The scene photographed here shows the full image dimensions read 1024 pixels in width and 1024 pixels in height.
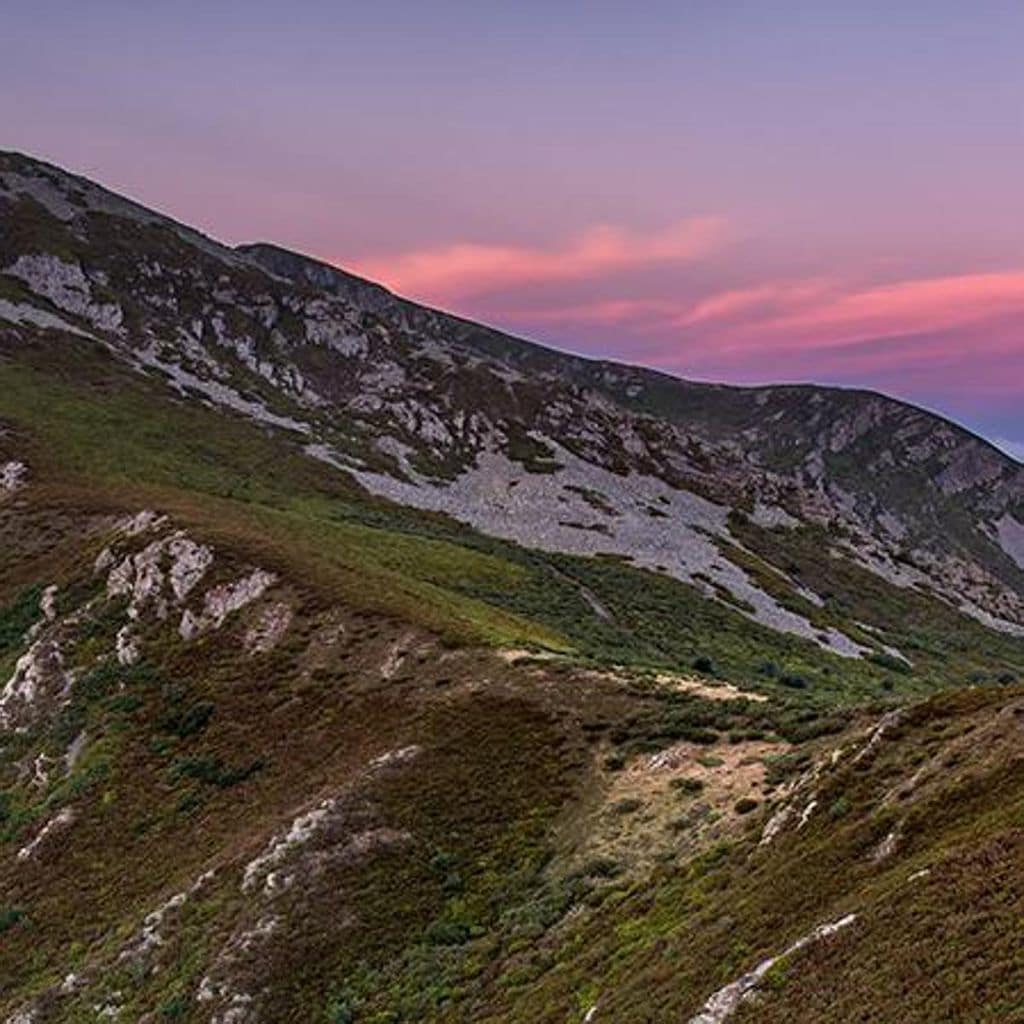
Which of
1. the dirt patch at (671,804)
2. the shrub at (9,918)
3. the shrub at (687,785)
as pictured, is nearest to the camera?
the dirt patch at (671,804)

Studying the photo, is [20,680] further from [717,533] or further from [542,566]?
[717,533]

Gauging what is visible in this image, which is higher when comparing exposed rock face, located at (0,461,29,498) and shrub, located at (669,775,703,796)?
exposed rock face, located at (0,461,29,498)

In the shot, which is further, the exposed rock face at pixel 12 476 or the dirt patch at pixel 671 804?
the exposed rock face at pixel 12 476

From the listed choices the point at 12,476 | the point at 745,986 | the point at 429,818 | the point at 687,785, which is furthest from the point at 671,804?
the point at 12,476

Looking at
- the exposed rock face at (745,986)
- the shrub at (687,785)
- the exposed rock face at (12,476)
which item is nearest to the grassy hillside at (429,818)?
the shrub at (687,785)

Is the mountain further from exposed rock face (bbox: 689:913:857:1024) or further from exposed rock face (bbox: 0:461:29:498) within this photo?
exposed rock face (bbox: 0:461:29:498)

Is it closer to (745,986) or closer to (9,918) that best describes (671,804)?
(745,986)

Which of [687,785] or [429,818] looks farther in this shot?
[429,818]

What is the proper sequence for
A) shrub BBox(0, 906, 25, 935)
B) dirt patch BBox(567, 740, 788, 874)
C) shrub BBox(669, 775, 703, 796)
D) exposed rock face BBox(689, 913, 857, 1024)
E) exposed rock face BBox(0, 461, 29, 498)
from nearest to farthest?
exposed rock face BBox(689, 913, 857, 1024), dirt patch BBox(567, 740, 788, 874), shrub BBox(669, 775, 703, 796), shrub BBox(0, 906, 25, 935), exposed rock face BBox(0, 461, 29, 498)

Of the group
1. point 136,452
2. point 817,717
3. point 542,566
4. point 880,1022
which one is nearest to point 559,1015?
point 880,1022

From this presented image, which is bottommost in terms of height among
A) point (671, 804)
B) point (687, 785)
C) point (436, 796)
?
point (436, 796)

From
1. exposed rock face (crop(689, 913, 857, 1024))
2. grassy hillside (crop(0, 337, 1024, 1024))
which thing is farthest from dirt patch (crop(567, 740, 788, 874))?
exposed rock face (crop(689, 913, 857, 1024))

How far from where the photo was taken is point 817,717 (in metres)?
34.9

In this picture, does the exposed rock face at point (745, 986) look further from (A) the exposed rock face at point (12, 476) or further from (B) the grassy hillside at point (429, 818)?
(A) the exposed rock face at point (12, 476)
